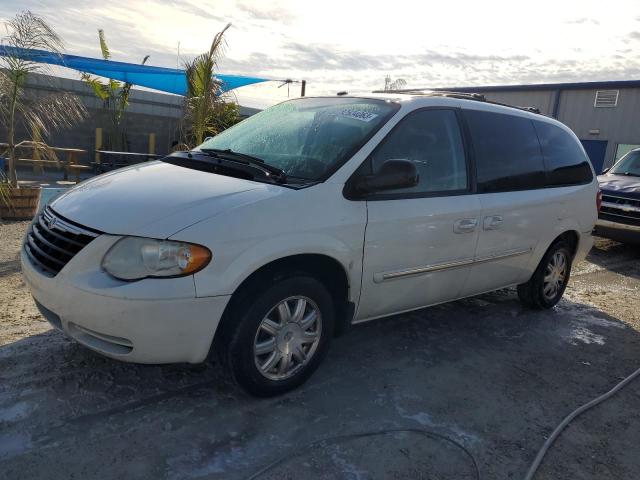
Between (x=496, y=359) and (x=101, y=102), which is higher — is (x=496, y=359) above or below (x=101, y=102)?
below

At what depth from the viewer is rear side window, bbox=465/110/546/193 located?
4.15 meters

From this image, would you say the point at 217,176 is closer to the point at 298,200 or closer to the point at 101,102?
the point at 298,200

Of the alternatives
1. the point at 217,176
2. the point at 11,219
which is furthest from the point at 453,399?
the point at 11,219

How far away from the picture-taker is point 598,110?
2069cm

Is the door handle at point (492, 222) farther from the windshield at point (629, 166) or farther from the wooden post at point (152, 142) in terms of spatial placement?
the wooden post at point (152, 142)

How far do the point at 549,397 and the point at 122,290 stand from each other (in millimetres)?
2757

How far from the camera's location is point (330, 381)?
3.49 meters

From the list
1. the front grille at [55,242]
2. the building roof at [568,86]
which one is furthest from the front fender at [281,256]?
the building roof at [568,86]

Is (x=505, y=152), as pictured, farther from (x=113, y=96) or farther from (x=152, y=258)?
(x=113, y=96)

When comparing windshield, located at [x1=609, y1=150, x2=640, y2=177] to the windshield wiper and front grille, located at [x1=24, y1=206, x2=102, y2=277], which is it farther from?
front grille, located at [x1=24, y1=206, x2=102, y2=277]

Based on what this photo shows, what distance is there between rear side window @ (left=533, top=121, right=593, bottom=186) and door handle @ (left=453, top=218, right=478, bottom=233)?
1283 millimetres

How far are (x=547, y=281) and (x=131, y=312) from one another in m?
4.06

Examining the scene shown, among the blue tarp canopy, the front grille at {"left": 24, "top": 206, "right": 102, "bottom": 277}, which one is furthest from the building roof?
the front grille at {"left": 24, "top": 206, "right": 102, "bottom": 277}

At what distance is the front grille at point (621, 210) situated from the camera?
811cm
